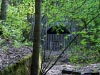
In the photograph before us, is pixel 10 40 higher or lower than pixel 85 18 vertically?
lower

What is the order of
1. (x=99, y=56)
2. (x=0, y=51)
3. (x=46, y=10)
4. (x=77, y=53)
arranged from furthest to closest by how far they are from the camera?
(x=46, y=10)
(x=77, y=53)
(x=99, y=56)
(x=0, y=51)

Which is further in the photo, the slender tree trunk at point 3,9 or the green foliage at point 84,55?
the slender tree trunk at point 3,9

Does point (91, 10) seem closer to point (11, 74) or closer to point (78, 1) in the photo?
point (78, 1)

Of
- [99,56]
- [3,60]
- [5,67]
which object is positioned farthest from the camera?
[99,56]

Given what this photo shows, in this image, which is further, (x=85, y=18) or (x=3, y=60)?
(x=85, y=18)

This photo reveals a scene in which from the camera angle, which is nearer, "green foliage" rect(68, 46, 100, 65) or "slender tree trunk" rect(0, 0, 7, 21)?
"green foliage" rect(68, 46, 100, 65)

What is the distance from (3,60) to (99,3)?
3.93 meters

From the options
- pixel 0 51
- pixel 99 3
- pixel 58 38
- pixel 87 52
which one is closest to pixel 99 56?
pixel 87 52

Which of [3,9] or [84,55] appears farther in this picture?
[3,9]

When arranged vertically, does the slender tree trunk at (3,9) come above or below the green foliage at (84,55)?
above

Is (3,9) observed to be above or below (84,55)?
above

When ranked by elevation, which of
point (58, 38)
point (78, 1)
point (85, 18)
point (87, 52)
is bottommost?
point (58, 38)

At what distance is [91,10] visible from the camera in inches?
349

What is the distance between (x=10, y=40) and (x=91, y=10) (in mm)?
3163
